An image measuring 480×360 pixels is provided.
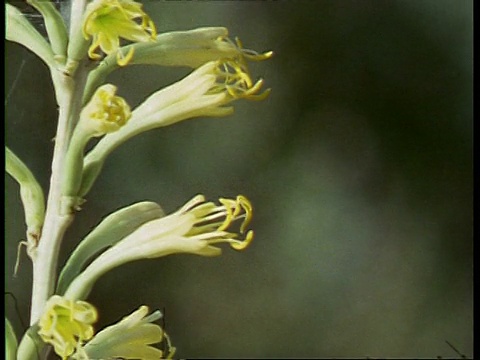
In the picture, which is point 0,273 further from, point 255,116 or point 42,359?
point 255,116

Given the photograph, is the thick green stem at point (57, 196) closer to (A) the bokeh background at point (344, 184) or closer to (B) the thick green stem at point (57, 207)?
(B) the thick green stem at point (57, 207)

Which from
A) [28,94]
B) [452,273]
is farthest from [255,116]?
[28,94]

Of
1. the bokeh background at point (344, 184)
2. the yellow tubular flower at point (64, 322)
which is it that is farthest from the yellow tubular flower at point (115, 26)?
the bokeh background at point (344, 184)

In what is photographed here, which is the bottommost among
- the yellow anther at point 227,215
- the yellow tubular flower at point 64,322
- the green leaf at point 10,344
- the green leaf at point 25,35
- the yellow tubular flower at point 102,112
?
the green leaf at point 10,344

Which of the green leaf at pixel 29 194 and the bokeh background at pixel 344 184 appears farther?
the bokeh background at pixel 344 184

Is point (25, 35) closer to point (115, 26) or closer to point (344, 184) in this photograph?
point (115, 26)

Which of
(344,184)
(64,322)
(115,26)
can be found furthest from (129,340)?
(344,184)
